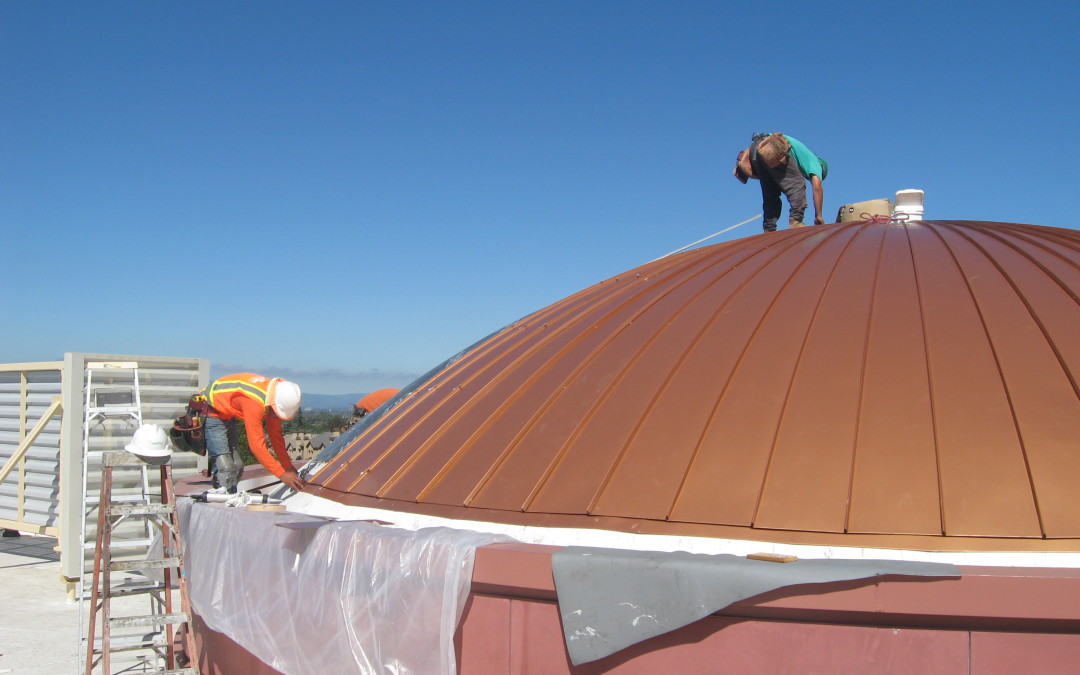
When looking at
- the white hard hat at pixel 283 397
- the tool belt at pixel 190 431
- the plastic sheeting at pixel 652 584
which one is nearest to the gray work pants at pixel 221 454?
the tool belt at pixel 190 431

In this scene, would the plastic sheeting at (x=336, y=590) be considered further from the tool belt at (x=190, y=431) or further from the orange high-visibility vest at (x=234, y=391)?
the tool belt at (x=190, y=431)

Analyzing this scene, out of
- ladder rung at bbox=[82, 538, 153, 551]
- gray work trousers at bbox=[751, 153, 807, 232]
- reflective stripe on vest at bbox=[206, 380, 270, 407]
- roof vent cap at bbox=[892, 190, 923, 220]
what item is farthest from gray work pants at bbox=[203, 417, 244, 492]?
roof vent cap at bbox=[892, 190, 923, 220]

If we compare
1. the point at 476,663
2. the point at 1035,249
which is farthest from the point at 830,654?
the point at 1035,249

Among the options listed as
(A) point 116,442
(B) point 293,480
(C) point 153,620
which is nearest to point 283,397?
(B) point 293,480

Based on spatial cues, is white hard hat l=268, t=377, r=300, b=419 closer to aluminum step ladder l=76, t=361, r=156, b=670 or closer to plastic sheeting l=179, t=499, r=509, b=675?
plastic sheeting l=179, t=499, r=509, b=675

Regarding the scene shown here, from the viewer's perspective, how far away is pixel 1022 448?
4789 millimetres

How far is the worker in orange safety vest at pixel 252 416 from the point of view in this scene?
24.9 feet

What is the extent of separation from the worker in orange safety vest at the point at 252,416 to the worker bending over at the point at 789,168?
214 inches

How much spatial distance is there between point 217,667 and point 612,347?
4.01 meters

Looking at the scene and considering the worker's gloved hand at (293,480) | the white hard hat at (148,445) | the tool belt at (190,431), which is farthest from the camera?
the tool belt at (190,431)

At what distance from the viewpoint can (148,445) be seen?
7.30m

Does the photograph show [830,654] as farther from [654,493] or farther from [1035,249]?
[1035,249]

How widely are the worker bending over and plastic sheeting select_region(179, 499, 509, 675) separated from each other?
603 cm

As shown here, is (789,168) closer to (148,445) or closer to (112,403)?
(148,445)
